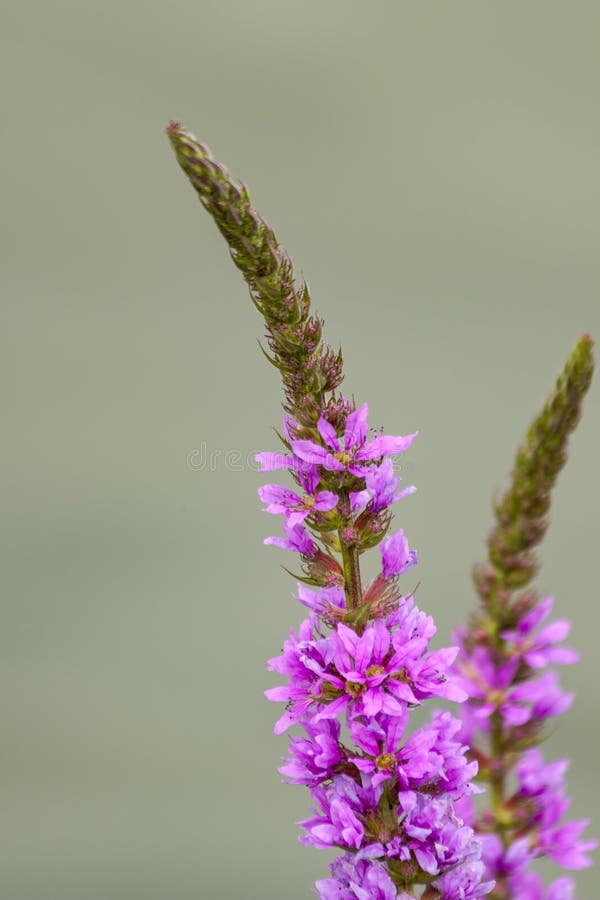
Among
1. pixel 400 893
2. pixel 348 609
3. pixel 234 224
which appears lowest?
pixel 400 893

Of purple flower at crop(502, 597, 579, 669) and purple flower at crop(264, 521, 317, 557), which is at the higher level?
purple flower at crop(264, 521, 317, 557)

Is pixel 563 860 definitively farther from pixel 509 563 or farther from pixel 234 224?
pixel 234 224

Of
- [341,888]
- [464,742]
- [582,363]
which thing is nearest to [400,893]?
[341,888]

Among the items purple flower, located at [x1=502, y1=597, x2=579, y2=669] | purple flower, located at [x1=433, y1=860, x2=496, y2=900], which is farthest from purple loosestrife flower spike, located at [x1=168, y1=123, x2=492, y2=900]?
purple flower, located at [x1=502, y1=597, x2=579, y2=669]

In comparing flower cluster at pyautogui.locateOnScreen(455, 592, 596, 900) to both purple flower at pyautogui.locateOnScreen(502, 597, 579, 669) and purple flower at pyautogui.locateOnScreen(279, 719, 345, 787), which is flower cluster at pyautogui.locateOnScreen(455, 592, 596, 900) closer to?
purple flower at pyautogui.locateOnScreen(502, 597, 579, 669)

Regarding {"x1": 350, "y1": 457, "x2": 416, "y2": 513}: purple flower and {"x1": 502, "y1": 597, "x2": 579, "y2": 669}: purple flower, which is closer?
{"x1": 350, "y1": 457, "x2": 416, "y2": 513}: purple flower

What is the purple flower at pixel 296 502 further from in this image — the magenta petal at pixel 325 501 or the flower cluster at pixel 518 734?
the flower cluster at pixel 518 734

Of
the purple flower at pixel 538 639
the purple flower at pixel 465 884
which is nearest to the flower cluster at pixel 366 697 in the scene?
the purple flower at pixel 465 884
